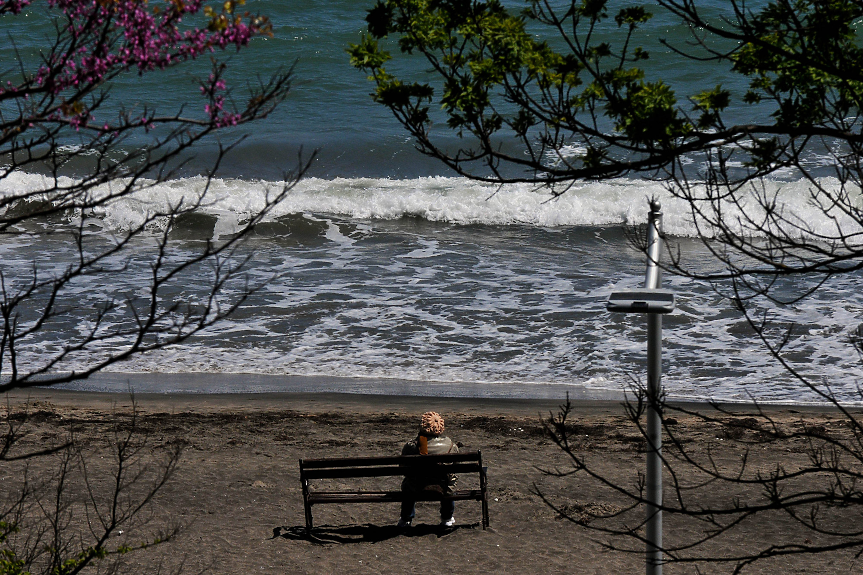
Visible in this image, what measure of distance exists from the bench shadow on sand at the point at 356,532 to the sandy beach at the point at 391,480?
0.02m

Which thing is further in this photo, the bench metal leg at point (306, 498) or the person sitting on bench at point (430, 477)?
the person sitting on bench at point (430, 477)

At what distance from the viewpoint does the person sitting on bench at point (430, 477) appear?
296 inches

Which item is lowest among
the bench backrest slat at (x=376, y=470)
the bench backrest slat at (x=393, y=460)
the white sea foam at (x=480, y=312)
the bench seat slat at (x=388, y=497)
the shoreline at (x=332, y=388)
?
the shoreline at (x=332, y=388)

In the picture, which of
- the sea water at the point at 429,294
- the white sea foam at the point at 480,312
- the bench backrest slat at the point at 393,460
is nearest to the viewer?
the bench backrest slat at the point at 393,460

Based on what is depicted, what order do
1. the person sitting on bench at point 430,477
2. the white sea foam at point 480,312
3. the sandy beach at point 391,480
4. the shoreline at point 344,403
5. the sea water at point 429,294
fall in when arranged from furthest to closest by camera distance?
the white sea foam at point 480,312
the sea water at point 429,294
the shoreline at point 344,403
the person sitting on bench at point 430,477
the sandy beach at point 391,480

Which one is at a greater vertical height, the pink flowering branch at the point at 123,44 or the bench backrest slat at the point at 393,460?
the pink flowering branch at the point at 123,44

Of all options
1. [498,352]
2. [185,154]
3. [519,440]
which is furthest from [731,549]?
[185,154]

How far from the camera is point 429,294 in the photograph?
1503 cm

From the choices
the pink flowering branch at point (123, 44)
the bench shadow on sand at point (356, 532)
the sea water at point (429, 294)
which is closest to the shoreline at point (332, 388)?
the sea water at point (429, 294)

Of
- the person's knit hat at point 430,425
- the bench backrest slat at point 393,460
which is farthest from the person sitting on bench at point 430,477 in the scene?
the bench backrest slat at point 393,460

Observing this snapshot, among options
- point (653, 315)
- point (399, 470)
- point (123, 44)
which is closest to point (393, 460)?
point (399, 470)

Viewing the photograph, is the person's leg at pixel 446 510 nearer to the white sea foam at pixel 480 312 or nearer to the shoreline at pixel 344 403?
the shoreline at pixel 344 403

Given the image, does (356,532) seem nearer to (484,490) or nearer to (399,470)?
(399,470)

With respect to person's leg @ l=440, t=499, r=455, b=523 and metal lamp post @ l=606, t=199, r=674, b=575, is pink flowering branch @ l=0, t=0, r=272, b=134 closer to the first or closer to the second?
metal lamp post @ l=606, t=199, r=674, b=575
